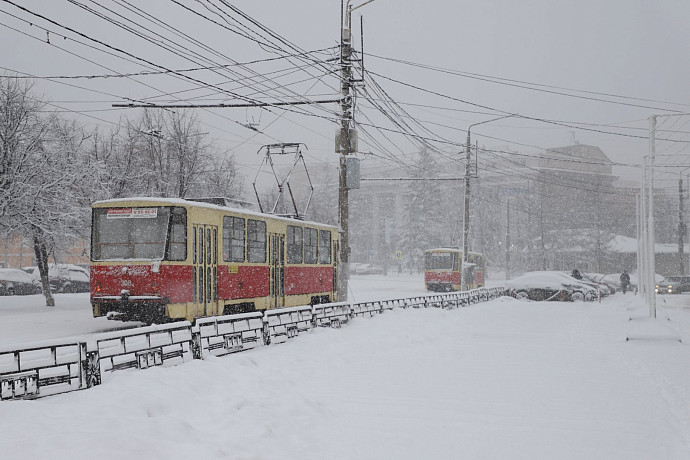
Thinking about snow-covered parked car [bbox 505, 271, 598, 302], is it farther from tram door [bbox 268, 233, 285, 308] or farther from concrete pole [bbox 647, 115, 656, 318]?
tram door [bbox 268, 233, 285, 308]

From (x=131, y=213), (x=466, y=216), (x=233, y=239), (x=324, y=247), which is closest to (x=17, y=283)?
(x=324, y=247)

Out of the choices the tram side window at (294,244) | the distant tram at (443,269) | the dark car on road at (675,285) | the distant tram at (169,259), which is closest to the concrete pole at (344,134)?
the tram side window at (294,244)

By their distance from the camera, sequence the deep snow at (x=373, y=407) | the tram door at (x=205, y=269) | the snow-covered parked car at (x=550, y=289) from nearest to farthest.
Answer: the deep snow at (x=373, y=407)
the tram door at (x=205, y=269)
the snow-covered parked car at (x=550, y=289)

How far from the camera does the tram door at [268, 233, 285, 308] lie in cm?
1928

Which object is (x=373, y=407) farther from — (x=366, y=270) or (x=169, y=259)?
(x=366, y=270)

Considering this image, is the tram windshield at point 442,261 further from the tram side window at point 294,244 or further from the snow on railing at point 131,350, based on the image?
the snow on railing at point 131,350

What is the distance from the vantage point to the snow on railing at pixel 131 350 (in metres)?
7.46

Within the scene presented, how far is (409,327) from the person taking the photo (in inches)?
661

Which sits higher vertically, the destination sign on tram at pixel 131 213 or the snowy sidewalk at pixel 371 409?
the destination sign on tram at pixel 131 213

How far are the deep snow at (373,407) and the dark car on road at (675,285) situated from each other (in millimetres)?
35150

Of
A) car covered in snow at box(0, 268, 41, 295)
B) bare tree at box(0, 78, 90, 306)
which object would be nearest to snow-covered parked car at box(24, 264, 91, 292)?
car covered in snow at box(0, 268, 41, 295)

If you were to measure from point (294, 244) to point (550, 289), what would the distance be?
21.3 meters

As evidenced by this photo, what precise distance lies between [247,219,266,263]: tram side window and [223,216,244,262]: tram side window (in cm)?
36

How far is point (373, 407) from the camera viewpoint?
8188 mm
